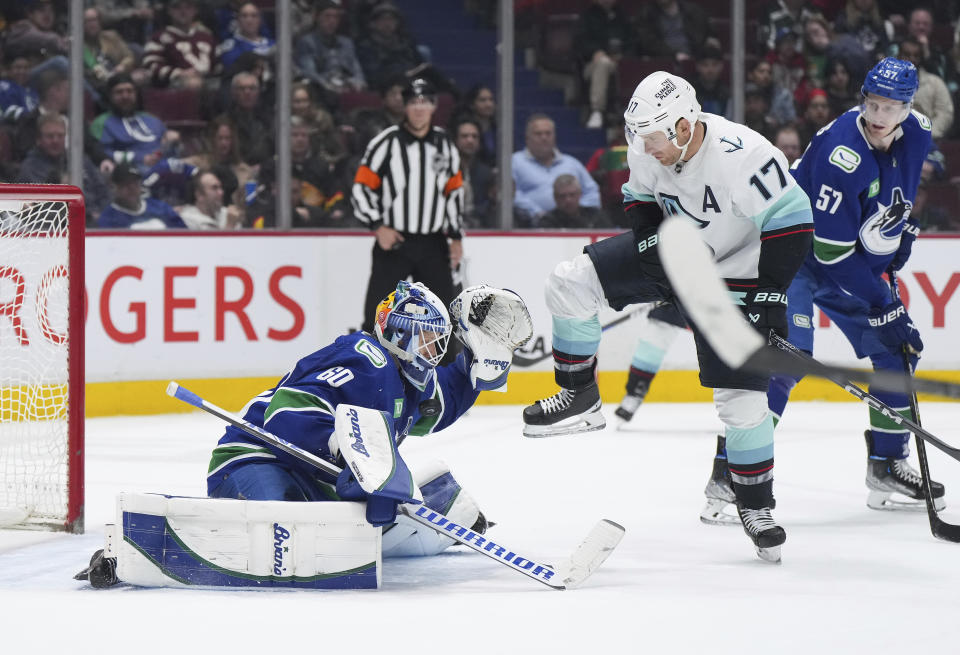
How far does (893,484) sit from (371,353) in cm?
181

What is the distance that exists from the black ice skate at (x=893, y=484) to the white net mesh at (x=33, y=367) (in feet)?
7.30

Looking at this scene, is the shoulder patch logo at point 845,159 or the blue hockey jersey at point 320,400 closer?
the blue hockey jersey at point 320,400

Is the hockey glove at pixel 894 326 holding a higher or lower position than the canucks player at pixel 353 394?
higher

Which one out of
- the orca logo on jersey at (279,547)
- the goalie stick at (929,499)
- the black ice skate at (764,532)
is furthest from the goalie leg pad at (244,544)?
the goalie stick at (929,499)

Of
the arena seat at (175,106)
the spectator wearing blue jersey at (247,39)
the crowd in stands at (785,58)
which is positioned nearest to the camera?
the arena seat at (175,106)

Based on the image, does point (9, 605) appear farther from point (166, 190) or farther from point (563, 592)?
point (166, 190)

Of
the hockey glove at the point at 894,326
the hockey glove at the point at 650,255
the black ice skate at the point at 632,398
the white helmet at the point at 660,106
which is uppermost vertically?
the white helmet at the point at 660,106

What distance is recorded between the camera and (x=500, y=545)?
9.59ft

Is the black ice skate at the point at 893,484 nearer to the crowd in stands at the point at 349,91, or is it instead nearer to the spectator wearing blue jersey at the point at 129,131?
the crowd in stands at the point at 349,91

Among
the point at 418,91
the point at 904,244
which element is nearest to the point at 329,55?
the point at 418,91

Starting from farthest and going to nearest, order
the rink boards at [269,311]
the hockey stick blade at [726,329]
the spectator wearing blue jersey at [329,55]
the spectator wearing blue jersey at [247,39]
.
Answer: the spectator wearing blue jersey at [329,55]
the spectator wearing blue jersey at [247,39]
the rink boards at [269,311]
the hockey stick blade at [726,329]

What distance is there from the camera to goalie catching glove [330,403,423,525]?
8.88 ft

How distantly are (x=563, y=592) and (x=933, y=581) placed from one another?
32.6 inches

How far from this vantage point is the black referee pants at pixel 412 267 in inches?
242
